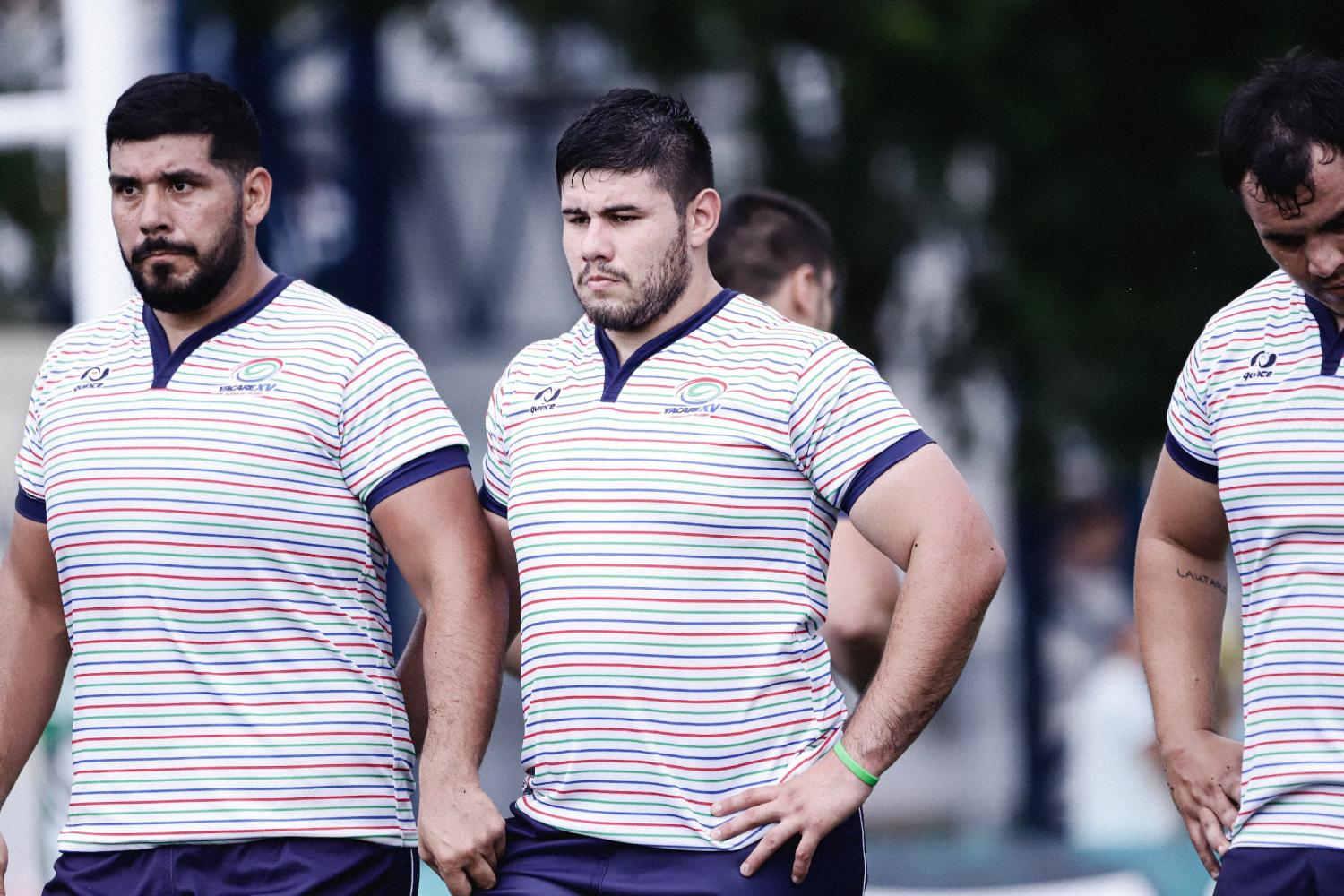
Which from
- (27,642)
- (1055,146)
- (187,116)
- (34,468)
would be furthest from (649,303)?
(1055,146)

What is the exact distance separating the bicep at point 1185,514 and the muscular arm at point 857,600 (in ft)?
2.17

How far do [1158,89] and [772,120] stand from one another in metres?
1.49

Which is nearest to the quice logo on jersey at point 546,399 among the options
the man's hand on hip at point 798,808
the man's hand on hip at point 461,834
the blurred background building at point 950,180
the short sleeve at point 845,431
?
the short sleeve at point 845,431

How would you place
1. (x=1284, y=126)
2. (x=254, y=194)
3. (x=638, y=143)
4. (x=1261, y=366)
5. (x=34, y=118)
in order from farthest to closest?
(x=34, y=118)
(x=254, y=194)
(x=638, y=143)
(x=1261, y=366)
(x=1284, y=126)

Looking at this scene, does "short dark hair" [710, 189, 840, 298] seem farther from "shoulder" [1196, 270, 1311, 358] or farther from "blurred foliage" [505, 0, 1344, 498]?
"blurred foliage" [505, 0, 1344, 498]

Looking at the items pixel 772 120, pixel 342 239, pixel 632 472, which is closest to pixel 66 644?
pixel 632 472

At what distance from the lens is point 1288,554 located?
3512 mm

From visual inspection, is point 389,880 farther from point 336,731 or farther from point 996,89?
point 996,89

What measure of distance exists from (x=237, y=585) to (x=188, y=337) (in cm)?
51

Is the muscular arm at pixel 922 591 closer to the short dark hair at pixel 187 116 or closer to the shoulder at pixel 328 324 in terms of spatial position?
the shoulder at pixel 328 324

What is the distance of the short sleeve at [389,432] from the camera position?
376 centimetres

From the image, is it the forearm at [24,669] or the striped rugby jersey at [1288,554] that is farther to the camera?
the forearm at [24,669]

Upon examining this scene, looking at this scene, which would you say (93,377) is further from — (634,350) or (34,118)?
(34,118)

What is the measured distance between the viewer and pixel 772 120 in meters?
8.33
